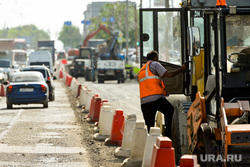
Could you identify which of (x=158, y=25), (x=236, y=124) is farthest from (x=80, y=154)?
(x=236, y=124)

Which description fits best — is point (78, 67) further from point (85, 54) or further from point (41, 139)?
point (41, 139)

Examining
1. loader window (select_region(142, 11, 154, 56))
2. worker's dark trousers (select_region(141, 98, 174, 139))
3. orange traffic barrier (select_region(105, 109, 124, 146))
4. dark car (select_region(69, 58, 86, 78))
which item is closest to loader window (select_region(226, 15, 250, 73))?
worker's dark trousers (select_region(141, 98, 174, 139))

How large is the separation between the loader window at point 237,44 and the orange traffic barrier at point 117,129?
6048mm

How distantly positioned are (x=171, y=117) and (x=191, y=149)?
2.22 meters

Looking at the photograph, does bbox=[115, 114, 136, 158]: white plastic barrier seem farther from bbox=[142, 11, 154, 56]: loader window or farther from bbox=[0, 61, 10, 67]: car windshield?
bbox=[0, 61, 10, 67]: car windshield

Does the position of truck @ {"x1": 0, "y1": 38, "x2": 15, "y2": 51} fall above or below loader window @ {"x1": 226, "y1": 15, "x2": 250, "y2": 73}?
below

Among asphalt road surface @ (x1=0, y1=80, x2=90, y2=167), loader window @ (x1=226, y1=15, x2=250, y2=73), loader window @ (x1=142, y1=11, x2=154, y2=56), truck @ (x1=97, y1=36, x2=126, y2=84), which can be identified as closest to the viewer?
loader window @ (x1=226, y1=15, x2=250, y2=73)

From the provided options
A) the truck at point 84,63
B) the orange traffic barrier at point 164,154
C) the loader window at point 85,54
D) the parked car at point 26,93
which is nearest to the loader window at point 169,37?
the orange traffic barrier at point 164,154

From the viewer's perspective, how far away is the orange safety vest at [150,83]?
35.1 feet

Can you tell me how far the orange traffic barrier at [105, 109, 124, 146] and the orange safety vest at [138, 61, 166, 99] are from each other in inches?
105

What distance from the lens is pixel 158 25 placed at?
11430mm

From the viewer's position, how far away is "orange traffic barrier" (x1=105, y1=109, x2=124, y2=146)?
13391 mm

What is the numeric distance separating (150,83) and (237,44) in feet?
10.8

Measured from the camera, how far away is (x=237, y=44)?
24.8ft
